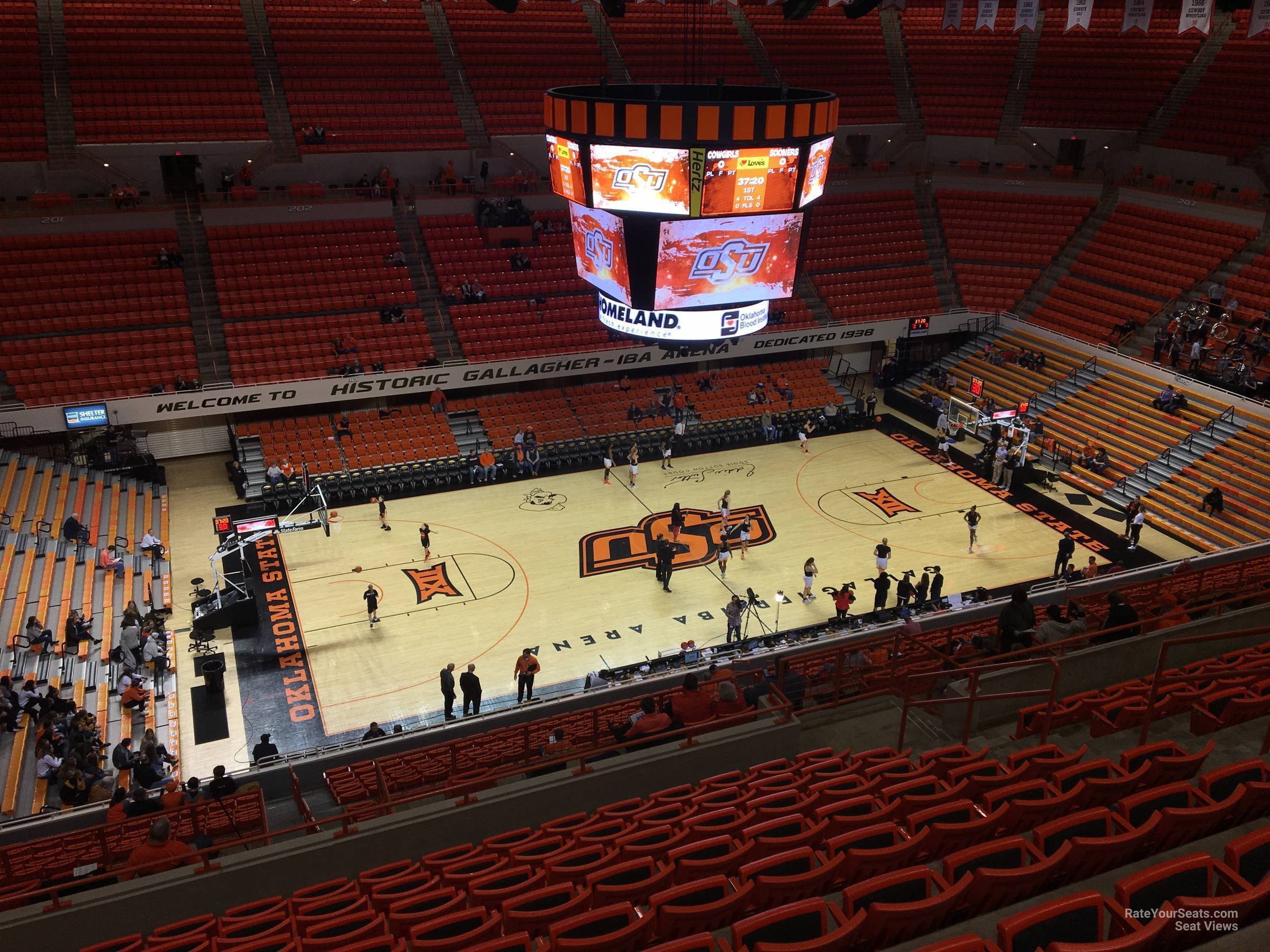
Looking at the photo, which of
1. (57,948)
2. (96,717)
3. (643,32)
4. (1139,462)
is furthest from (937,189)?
(57,948)

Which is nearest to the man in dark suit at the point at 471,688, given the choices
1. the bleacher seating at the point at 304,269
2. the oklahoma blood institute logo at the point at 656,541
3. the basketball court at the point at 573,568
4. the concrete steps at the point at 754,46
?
the basketball court at the point at 573,568

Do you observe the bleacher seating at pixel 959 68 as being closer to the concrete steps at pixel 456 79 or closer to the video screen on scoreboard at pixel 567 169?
the concrete steps at pixel 456 79

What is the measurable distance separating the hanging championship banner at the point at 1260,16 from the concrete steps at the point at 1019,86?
381 inches

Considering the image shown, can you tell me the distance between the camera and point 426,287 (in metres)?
31.2

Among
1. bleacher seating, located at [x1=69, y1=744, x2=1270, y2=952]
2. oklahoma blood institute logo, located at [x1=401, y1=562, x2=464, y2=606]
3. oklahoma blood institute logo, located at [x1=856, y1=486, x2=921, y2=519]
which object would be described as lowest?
oklahoma blood institute logo, located at [x1=856, y1=486, x2=921, y2=519]

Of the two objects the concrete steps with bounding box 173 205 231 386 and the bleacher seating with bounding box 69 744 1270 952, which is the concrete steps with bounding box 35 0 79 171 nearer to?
the concrete steps with bounding box 173 205 231 386

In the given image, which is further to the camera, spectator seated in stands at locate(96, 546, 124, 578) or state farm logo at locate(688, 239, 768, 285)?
spectator seated in stands at locate(96, 546, 124, 578)

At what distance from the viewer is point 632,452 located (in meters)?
26.2

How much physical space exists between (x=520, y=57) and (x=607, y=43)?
4.18 meters

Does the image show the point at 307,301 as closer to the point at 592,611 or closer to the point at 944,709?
the point at 592,611

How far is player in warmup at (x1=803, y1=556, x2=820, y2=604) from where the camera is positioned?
20.0 meters

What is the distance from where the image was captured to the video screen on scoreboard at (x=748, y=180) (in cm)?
1634

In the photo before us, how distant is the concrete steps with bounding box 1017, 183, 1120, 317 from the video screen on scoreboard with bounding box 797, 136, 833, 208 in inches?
738

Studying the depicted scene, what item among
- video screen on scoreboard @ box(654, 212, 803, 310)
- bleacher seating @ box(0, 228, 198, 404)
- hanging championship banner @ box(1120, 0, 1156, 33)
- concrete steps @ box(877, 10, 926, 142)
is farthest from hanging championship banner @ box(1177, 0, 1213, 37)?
bleacher seating @ box(0, 228, 198, 404)
